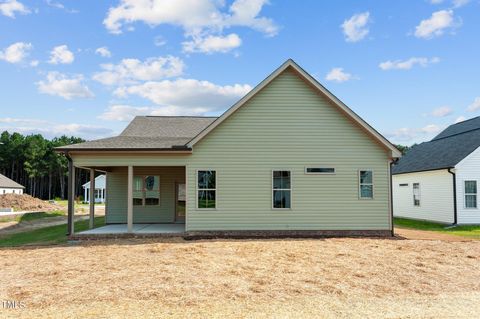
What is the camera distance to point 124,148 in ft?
49.4

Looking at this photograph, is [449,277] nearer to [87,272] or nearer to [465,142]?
[87,272]

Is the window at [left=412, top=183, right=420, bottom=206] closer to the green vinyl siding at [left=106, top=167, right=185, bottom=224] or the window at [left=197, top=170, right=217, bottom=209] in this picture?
the green vinyl siding at [left=106, top=167, right=185, bottom=224]

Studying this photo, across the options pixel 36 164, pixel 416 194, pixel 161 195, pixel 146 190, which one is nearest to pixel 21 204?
pixel 146 190

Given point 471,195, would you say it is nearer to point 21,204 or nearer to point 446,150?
point 446,150

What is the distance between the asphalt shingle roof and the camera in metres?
15.4

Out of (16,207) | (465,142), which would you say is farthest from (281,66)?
(16,207)

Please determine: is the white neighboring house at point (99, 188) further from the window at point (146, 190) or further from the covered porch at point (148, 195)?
the window at point (146, 190)

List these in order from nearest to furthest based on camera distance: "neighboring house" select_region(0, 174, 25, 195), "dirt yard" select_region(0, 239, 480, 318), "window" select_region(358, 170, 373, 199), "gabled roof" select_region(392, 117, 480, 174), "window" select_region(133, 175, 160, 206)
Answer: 1. "dirt yard" select_region(0, 239, 480, 318)
2. "window" select_region(358, 170, 373, 199)
3. "window" select_region(133, 175, 160, 206)
4. "gabled roof" select_region(392, 117, 480, 174)
5. "neighboring house" select_region(0, 174, 25, 195)

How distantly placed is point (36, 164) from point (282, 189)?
2615 inches

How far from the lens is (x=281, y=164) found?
15.6 meters

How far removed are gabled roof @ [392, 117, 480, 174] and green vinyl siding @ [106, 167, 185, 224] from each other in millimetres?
14447

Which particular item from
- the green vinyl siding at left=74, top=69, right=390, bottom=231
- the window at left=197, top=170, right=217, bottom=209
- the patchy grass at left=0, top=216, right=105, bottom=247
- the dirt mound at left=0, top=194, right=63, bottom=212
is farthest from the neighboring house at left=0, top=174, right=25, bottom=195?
the window at left=197, top=170, right=217, bottom=209

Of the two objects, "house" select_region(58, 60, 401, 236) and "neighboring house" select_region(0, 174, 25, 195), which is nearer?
"house" select_region(58, 60, 401, 236)

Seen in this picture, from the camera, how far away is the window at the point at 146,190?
20.0m
